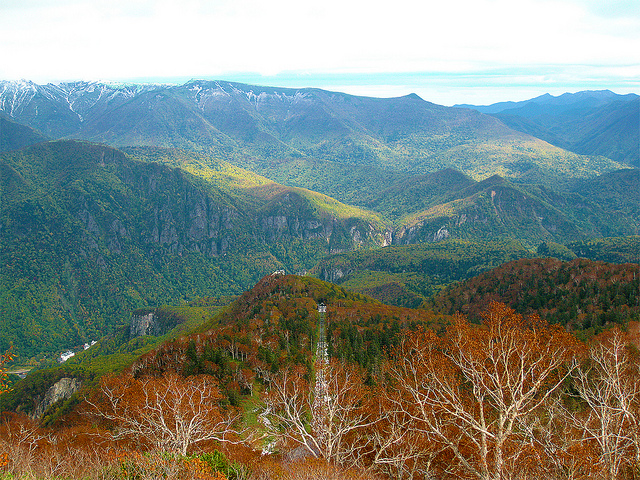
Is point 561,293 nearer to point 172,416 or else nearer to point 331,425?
point 331,425

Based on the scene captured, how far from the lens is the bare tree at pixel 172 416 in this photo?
38938 mm

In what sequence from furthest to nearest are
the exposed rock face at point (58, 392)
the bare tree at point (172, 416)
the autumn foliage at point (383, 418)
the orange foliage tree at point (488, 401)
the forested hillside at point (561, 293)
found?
the exposed rock face at point (58, 392)
the forested hillside at point (561, 293)
the bare tree at point (172, 416)
the autumn foliage at point (383, 418)
the orange foliage tree at point (488, 401)

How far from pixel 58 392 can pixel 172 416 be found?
133769 mm

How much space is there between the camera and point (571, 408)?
58.8 meters

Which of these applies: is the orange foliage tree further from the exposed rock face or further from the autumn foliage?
the exposed rock face

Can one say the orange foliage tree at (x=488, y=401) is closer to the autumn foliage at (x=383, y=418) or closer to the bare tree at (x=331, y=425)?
the autumn foliage at (x=383, y=418)

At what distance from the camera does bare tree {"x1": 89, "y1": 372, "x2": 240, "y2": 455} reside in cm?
3894

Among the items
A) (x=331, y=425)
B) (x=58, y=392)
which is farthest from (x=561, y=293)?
(x=58, y=392)

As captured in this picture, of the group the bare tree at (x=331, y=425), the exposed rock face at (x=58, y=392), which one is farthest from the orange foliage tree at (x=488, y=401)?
the exposed rock face at (x=58, y=392)

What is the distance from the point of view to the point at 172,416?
4575 centimetres

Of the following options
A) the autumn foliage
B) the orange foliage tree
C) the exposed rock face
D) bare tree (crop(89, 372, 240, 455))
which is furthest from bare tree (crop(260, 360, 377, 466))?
the exposed rock face

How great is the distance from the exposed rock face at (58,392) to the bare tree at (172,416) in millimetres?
A: 100507

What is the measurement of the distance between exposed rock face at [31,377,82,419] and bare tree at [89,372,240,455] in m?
101

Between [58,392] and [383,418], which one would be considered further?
[58,392]
